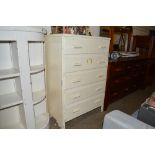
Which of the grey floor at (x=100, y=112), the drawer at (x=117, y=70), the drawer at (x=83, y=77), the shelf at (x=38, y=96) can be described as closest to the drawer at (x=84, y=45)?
the drawer at (x=83, y=77)

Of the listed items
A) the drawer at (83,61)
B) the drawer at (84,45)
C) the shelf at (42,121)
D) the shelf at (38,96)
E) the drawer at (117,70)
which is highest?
the drawer at (84,45)

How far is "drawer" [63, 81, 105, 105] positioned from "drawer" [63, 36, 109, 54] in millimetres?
491

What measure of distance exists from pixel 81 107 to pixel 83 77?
45 cm

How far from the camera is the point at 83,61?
1688mm

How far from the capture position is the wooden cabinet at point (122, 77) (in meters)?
2.23

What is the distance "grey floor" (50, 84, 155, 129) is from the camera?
6.34ft

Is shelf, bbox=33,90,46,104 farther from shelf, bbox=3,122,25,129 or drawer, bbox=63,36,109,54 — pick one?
drawer, bbox=63,36,109,54

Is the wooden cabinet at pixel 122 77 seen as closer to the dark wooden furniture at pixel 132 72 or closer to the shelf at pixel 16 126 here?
the dark wooden furniture at pixel 132 72

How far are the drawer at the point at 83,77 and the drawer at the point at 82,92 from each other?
0.07 meters

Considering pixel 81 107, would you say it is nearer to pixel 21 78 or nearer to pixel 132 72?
pixel 21 78

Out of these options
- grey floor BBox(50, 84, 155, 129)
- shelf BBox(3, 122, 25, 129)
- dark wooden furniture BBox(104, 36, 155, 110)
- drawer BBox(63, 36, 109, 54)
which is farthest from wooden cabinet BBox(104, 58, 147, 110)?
shelf BBox(3, 122, 25, 129)

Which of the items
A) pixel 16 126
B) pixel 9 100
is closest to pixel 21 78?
pixel 9 100
